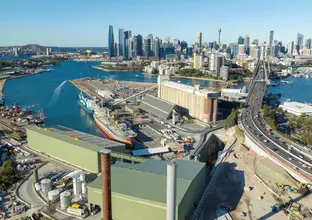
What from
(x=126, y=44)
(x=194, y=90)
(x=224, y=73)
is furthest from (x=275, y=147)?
(x=126, y=44)

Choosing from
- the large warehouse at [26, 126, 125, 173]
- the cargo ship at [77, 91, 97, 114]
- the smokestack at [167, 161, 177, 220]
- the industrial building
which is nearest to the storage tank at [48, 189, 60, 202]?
the large warehouse at [26, 126, 125, 173]

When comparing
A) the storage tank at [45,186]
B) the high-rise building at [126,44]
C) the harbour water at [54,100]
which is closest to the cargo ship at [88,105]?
the harbour water at [54,100]

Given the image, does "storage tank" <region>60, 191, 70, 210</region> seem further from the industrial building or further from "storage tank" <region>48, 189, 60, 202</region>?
the industrial building

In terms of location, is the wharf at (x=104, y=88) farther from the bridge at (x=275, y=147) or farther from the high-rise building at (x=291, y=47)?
the high-rise building at (x=291, y=47)

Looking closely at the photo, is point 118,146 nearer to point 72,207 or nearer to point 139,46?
point 72,207

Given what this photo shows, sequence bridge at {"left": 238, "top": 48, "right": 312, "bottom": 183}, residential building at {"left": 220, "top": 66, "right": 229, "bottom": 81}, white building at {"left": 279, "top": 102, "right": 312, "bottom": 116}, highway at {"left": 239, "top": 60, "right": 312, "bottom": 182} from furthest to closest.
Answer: residential building at {"left": 220, "top": 66, "right": 229, "bottom": 81}, white building at {"left": 279, "top": 102, "right": 312, "bottom": 116}, highway at {"left": 239, "top": 60, "right": 312, "bottom": 182}, bridge at {"left": 238, "top": 48, "right": 312, "bottom": 183}

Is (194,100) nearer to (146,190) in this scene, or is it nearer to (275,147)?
(275,147)
